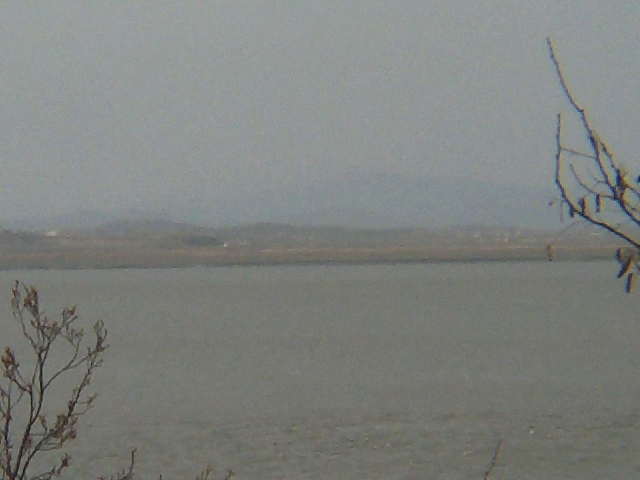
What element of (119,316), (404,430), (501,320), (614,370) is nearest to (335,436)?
(404,430)

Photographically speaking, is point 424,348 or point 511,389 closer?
point 511,389

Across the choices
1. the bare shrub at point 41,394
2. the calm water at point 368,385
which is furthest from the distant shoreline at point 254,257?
the bare shrub at point 41,394

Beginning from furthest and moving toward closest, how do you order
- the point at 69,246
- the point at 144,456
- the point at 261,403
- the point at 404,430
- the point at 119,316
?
the point at 69,246 → the point at 119,316 → the point at 261,403 → the point at 404,430 → the point at 144,456

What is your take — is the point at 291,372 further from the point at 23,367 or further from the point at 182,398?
the point at 23,367

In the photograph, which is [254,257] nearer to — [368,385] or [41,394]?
[368,385]

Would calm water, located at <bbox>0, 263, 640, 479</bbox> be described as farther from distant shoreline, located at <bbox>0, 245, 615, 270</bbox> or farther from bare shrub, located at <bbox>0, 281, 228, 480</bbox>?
distant shoreline, located at <bbox>0, 245, 615, 270</bbox>

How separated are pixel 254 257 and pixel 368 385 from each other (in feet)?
113

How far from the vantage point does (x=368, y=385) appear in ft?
46.2

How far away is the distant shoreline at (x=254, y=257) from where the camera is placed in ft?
148

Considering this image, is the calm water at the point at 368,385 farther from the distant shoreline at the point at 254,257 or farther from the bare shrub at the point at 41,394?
the distant shoreline at the point at 254,257

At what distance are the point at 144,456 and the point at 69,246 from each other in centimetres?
4523

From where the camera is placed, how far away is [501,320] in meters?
22.9

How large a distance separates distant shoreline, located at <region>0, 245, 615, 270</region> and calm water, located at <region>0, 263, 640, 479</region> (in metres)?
15.4

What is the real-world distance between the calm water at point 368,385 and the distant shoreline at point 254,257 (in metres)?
15.4
